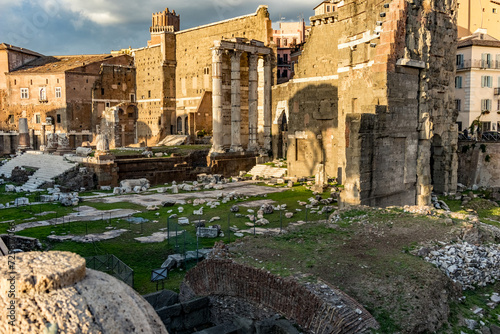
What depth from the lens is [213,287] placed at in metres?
8.27

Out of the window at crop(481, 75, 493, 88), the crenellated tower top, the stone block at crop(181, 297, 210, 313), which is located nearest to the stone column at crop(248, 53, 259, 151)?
the window at crop(481, 75, 493, 88)

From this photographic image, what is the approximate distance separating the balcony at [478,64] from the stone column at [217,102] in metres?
17.8

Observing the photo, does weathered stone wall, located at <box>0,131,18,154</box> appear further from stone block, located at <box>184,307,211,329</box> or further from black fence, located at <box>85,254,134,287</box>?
stone block, located at <box>184,307,211,329</box>

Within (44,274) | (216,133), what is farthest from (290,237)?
(216,133)

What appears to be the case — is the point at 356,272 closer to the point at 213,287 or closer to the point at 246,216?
the point at 213,287

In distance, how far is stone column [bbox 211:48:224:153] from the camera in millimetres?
33222

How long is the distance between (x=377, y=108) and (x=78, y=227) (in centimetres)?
1152

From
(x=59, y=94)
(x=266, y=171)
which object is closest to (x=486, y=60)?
(x=266, y=171)

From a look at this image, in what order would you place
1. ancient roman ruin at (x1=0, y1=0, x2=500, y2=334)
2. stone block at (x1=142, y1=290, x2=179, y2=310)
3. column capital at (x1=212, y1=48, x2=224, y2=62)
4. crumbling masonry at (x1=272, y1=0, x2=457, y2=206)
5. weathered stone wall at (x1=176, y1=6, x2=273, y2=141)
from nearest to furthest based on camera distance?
ancient roman ruin at (x1=0, y1=0, x2=500, y2=334) → stone block at (x1=142, y1=290, x2=179, y2=310) → crumbling masonry at (x1=272, y1=0, x2=457, y2=206) → column capital at (x1=212, y1=48, x2=224, y2=62) → weathered stone wall at (x1=176, y1=6, x2=273, y2=141)

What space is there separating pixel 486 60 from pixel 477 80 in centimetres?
158

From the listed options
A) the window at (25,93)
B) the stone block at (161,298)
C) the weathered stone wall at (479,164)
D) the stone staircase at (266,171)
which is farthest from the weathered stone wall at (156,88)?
the stone block at (161,298)

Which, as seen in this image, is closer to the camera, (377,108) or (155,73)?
(377,108)

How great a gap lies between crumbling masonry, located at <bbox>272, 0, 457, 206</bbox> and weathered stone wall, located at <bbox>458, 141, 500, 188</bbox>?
2.28 meters

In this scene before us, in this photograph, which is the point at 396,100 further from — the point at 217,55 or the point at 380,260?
the point at 217,55
